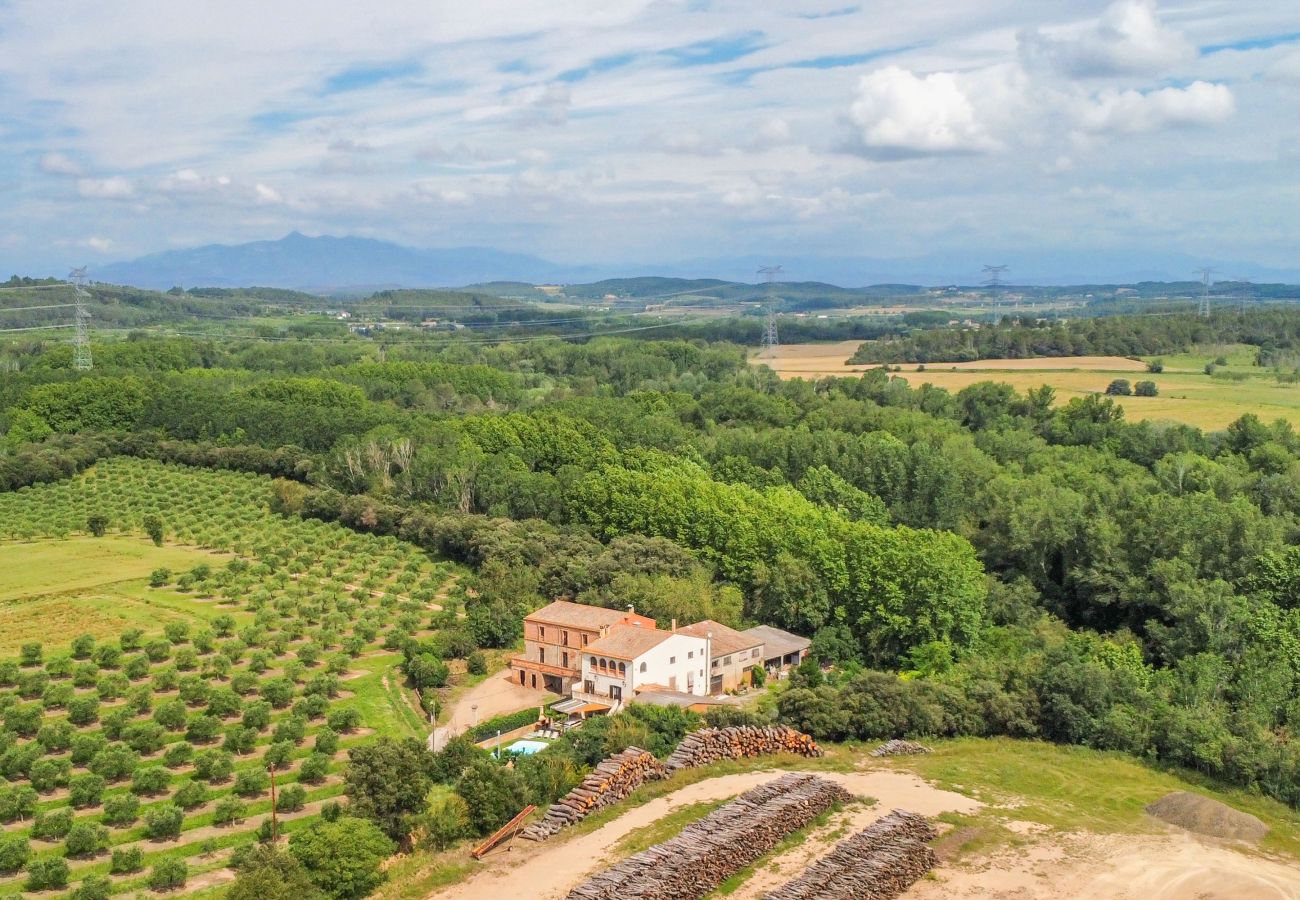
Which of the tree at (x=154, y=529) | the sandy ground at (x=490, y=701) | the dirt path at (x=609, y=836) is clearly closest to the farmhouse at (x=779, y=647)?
the sandy ground at (x=490, y=701)

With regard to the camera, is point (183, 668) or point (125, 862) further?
point (183, 668)

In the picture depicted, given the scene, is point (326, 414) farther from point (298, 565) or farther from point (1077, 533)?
point (1077, 533)

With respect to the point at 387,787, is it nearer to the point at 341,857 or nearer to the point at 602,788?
the point at 341,857

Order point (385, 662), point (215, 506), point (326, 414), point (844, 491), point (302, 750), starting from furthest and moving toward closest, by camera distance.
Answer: point (326, 414) < point (215, 506) < point (844, 491) < point (385, 662) < point (302, 750)

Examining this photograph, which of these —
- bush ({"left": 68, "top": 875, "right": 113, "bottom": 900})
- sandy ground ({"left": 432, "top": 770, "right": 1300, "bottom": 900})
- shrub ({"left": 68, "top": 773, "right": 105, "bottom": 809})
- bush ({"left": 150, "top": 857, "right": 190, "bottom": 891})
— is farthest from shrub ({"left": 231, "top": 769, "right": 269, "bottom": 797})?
sandy ground ({"left": 432, "top": 770, "right": 1300, "bottom": 900})

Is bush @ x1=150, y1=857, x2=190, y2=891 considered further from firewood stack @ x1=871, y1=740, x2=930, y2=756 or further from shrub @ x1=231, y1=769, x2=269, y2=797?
firewood stack @ x1=871, y1=740, x2=930, y2=756

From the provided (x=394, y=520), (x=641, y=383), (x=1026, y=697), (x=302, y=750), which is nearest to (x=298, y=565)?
(x=394, y=520)

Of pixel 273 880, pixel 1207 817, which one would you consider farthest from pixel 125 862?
pixel 1207 817
